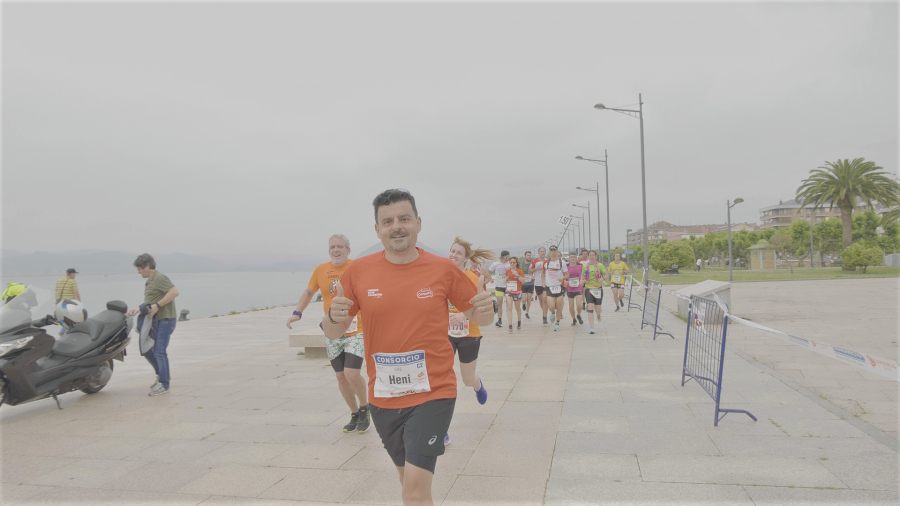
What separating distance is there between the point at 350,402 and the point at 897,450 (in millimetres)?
4483

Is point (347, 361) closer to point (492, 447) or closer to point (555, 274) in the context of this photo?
point (492, 447)

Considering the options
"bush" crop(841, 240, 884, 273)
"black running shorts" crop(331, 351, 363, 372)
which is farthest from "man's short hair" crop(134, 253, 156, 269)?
"bush" crop(841, 240, 884, 273)

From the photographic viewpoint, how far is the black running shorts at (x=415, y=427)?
255cm

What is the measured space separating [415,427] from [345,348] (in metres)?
2.33

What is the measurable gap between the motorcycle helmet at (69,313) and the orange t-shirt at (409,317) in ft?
17.6

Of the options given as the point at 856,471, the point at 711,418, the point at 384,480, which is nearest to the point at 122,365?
the point at 384,480

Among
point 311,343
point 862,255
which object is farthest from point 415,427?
point 862,255

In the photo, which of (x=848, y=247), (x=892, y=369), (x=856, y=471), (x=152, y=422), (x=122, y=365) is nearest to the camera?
(x=892, y=369)

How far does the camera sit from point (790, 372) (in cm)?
707

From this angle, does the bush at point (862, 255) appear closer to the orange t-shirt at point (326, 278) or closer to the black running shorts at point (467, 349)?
the black running shorts at point (467, 349)

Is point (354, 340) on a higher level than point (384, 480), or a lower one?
higher

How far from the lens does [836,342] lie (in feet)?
30.7

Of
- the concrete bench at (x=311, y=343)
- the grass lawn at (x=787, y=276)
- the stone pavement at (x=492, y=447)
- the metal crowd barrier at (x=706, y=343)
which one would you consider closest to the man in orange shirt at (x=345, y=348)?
the stone pavement at (x=492, y=447)

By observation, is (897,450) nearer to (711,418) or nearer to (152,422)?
(711,418)
